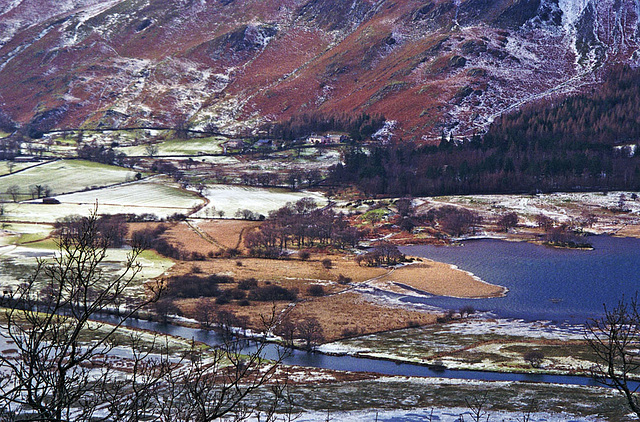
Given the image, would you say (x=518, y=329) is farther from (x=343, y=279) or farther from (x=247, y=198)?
(x=247, y=198)

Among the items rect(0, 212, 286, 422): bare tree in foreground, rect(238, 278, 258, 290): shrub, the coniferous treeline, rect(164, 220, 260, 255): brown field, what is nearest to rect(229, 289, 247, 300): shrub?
rect(238, 278, 258, 290): shrub

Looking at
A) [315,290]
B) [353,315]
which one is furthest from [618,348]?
[315,290]

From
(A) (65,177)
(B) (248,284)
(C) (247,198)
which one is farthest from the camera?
(A) (65,177)

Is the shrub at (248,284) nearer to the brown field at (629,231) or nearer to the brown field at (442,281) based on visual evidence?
the brown field at (442,281)

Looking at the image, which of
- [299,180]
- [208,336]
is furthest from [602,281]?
[299,180]

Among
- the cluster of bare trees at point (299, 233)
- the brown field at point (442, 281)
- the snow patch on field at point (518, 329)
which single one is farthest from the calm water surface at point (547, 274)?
the cluster of bare trees at point (299, 233)

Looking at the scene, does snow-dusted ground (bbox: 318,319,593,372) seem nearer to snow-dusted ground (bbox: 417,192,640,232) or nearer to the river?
the river
